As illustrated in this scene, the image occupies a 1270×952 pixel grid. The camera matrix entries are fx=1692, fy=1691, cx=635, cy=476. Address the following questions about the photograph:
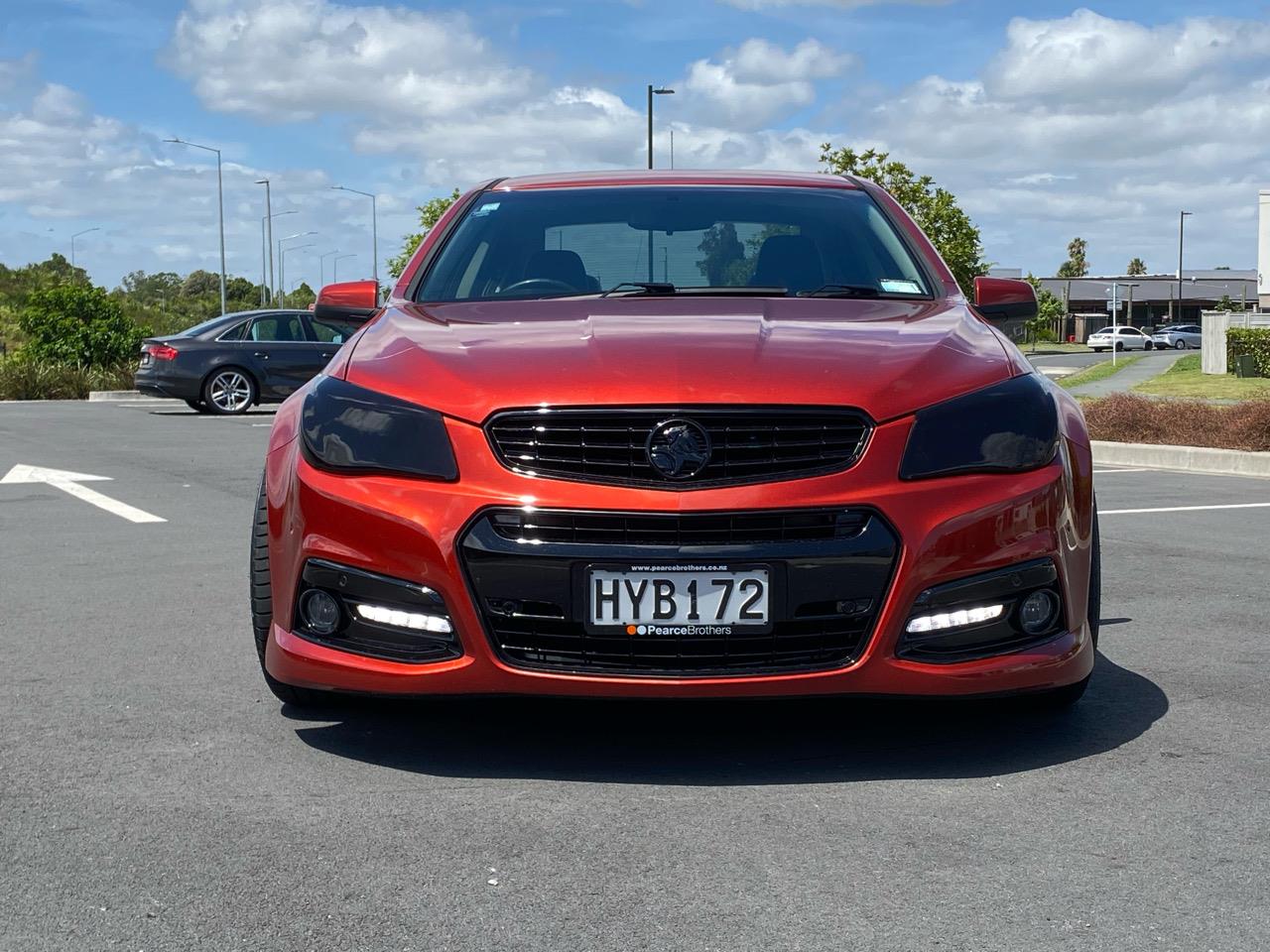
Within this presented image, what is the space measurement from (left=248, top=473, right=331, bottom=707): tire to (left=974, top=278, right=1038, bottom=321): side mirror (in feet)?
7.88

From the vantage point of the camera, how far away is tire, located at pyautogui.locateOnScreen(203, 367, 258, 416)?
23.8m

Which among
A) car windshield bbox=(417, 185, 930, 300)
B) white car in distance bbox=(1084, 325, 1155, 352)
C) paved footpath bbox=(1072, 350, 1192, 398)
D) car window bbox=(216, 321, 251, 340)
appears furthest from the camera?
white car in distance bbox=(1084, 325, 1155, 352)

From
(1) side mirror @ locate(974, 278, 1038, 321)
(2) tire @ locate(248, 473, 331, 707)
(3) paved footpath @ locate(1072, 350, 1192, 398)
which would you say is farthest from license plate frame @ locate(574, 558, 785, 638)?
(3) paved footpath @ locate(1072, 350, 1192, 398)

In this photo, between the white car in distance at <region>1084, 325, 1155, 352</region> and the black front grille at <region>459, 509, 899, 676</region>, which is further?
the white car in distance at <region>1084, 325, 1155, 352</region>

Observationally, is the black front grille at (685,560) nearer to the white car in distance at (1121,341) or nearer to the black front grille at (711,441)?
the black front grille at (711,441)

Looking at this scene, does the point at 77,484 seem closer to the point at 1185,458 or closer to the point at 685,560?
the point at 1185,458

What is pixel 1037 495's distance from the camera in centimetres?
400

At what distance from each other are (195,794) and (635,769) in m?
1.02

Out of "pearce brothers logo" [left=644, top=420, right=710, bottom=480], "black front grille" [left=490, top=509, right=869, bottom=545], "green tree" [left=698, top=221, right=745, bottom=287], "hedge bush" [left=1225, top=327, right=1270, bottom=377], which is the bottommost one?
"hedge bush" [left=1225, top=327, right=1270, bottom=377]

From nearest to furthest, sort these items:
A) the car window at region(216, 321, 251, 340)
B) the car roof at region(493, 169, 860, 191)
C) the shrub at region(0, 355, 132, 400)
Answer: the car roof at region(493, 169, 860, 191), the car window at region(216, 321, 251, 340), the shrub at region(0, 355, 132, 400)

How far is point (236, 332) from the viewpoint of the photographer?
24.1m

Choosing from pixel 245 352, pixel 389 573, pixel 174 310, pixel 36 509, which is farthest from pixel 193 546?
pixel 174 310

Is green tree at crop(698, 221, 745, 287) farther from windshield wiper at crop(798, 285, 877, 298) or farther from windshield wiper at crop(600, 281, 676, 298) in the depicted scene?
windshield wiper at crop(798, 285, 877, 298)

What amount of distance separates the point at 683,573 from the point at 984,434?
81 centimetres
